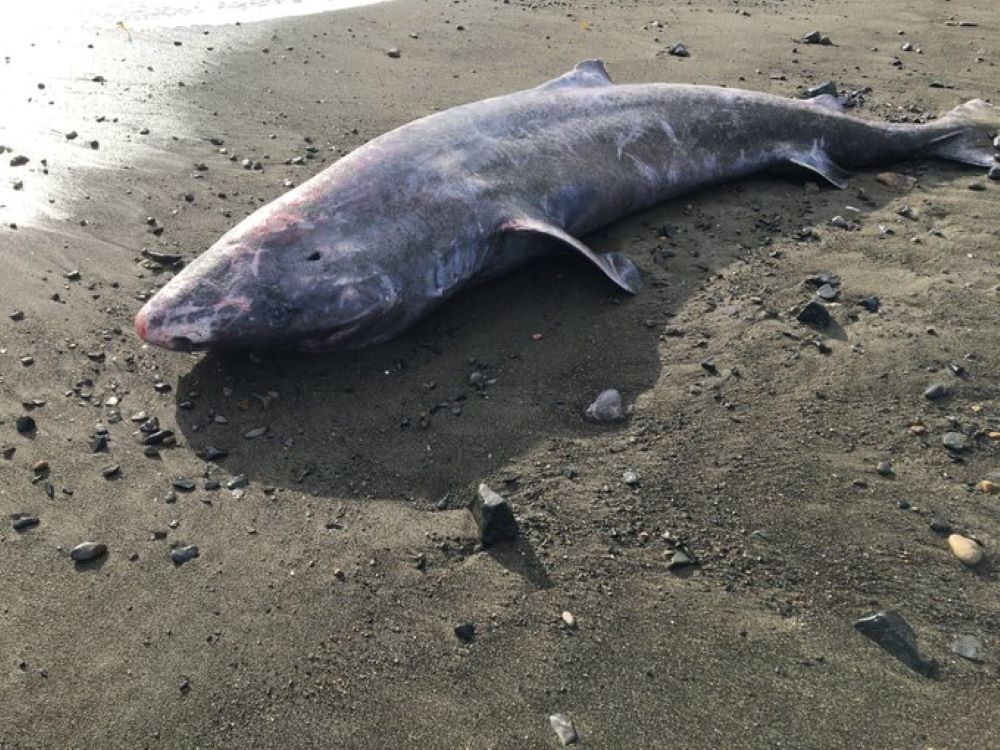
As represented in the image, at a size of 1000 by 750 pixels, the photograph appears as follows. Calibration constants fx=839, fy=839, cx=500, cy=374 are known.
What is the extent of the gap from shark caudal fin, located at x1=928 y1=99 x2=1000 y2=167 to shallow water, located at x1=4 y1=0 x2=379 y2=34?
6.37 metres

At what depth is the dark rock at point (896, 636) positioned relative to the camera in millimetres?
2793

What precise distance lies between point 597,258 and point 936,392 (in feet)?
6.14

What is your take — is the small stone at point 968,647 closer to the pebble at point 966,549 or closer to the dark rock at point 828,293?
the pebble at point 966,549

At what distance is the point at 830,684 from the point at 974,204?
3.98 m

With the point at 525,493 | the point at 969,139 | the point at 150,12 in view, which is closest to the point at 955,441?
the point at 525,493

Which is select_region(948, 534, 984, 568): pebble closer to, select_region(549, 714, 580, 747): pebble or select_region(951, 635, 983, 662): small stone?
select_region(951, 635, 983, 662): small stone

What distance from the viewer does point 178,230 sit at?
5.35 metres

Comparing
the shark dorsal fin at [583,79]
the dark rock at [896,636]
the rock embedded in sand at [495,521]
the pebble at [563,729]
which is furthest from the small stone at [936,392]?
the shark dorsal fin at [583,79]

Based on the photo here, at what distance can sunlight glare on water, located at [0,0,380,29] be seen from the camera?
852 centimetres

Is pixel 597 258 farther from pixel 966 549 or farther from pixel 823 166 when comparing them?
pixel 966 549

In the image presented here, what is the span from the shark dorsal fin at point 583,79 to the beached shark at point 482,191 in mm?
17

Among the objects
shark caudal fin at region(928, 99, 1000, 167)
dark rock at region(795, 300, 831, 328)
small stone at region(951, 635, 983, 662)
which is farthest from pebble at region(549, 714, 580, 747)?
shark caudal fin at region(928, 99, 1000, 167)

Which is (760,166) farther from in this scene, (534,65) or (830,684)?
(830,684)

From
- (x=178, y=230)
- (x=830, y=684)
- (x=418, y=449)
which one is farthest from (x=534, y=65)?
(x=830, y=684)
